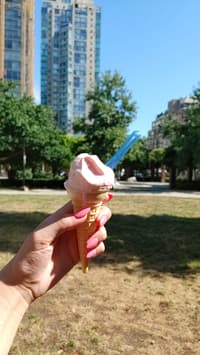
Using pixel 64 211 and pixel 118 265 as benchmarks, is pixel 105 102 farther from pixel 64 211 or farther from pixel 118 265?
pixel 64 211

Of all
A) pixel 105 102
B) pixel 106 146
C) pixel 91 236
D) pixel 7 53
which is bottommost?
pixel 91 236

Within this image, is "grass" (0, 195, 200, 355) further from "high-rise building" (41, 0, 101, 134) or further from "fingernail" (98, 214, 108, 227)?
"high-rise building" (41, 0, 101, 134)

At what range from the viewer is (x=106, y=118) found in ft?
89.1

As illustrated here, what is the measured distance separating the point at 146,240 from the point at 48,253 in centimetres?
672

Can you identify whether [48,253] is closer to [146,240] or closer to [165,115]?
[146,240]

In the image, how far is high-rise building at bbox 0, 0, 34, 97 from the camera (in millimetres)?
57175

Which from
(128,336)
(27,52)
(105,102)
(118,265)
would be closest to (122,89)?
(105,102)

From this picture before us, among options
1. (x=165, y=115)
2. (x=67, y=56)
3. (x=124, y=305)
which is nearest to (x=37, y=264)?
(x=124, y=305)

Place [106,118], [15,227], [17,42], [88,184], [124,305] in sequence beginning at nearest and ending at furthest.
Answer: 1. [88,184]
2. [124,305]
3. [15,227]
4. [106,118]
5. [17,42]

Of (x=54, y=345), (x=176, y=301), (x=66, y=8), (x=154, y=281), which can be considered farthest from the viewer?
(x=66, y=8)

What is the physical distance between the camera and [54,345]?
3.38 m

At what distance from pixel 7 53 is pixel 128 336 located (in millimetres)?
62766

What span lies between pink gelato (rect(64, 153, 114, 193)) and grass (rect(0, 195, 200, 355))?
7.75ft

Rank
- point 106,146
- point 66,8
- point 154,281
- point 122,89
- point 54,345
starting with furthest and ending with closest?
1. point 66,8
2. point 122,89
3. point 106,146
4. point 154,281
5. point 54,345
